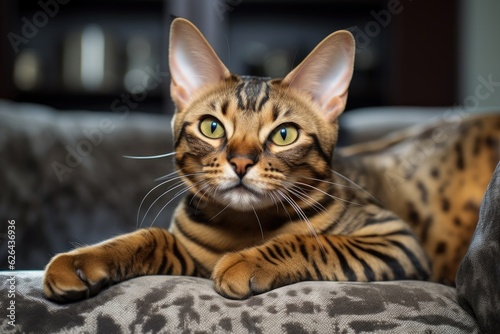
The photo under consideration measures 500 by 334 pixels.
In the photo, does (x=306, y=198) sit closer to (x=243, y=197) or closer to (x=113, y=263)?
(x=243, y=197)

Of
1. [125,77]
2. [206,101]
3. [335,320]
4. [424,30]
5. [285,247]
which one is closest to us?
[335,320]

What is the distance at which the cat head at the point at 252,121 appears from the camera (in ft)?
3.34

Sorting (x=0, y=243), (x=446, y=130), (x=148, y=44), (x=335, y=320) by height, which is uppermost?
(x=148, y=44)

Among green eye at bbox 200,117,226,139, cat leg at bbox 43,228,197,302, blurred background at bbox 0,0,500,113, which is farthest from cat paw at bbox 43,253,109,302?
blurred background at bbox 0,0,500,113

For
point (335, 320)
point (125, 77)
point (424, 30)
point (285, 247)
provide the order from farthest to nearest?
point (125, 77) < point (424, 30) < point (285, 247) < point (335, 320)

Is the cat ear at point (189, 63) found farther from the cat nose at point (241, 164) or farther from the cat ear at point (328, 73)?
the cat nose at point (241, 164)

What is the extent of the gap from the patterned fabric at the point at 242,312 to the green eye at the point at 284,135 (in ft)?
0.90

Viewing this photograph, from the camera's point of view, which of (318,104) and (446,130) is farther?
(446,130)

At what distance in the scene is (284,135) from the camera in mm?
1091

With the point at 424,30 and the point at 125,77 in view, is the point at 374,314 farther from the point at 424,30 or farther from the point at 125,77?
the point at 125,77

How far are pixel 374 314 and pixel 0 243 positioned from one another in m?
1.19

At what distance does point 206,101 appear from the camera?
115 centimetres

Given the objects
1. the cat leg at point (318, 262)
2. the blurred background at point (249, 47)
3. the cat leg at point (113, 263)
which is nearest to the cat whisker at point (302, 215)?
the cat leg at point (318, 262)

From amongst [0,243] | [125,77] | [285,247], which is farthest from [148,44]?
[285,247]
